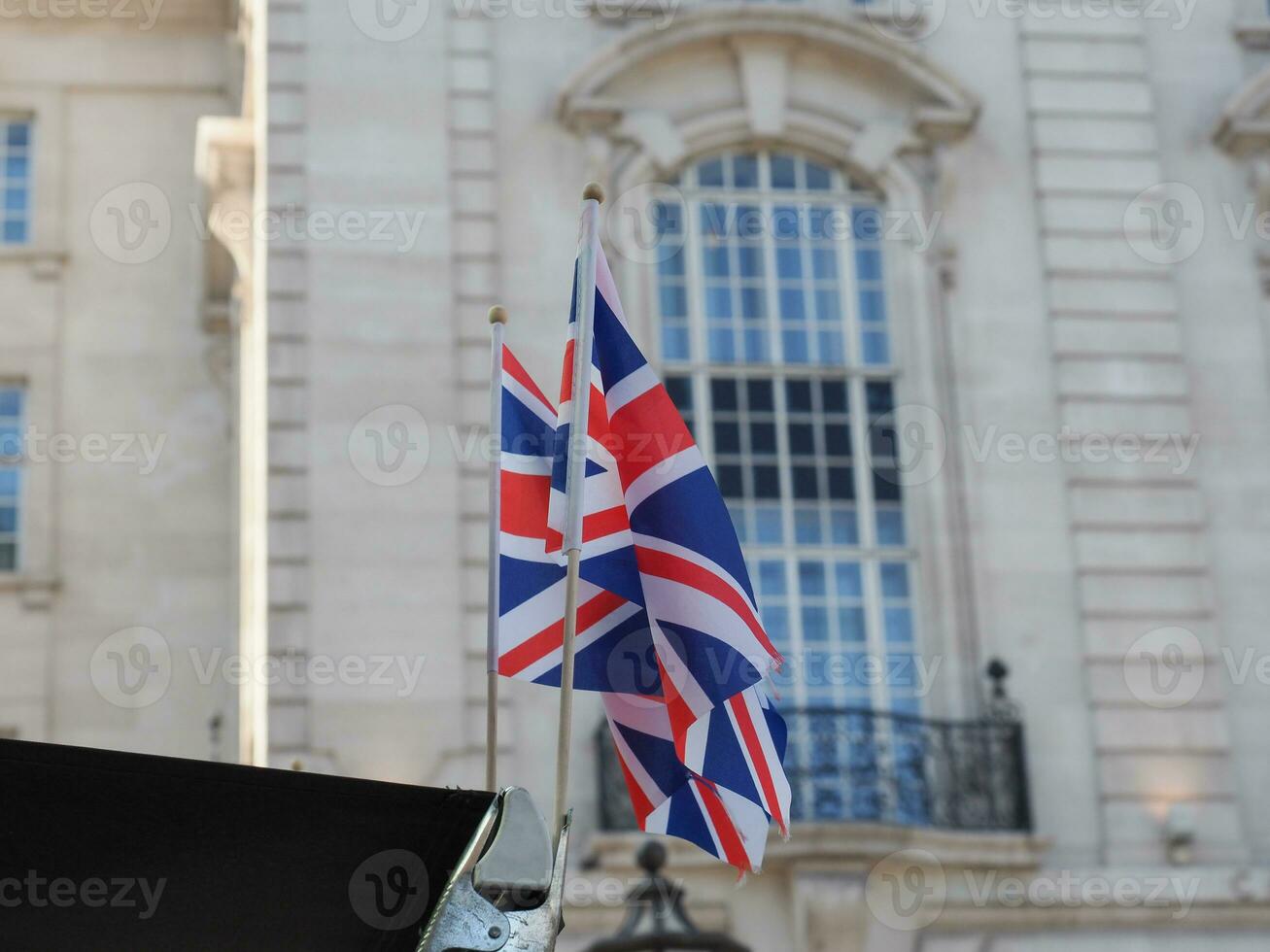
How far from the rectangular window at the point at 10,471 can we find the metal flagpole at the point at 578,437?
13.7m

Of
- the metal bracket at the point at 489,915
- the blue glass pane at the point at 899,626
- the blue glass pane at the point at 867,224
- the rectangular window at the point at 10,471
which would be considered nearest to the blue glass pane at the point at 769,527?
the blue glass pane at the point at 899,626

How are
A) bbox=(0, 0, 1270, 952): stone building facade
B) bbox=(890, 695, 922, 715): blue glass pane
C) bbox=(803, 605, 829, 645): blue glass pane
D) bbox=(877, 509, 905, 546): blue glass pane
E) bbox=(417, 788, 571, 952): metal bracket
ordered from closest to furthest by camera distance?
1. bbox=(417, 788, 571, 952): metal bracket
2. bbox=(0, 0, 1270, 952): stone building facade
3. bbox=(890, 695, 922, 715): blue glass pane
4. bbox=(803, 605, 829, 645): blue glass pane
5. bbox=(877, 509, 905, 546): blue glass pane

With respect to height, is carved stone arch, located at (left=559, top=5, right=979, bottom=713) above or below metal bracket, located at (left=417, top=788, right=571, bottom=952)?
above

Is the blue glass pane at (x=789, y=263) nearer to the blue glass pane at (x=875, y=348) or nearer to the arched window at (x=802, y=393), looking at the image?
the arched window at (x=802, y=393)

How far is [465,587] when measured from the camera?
17.7 metres

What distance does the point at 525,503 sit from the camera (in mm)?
8836

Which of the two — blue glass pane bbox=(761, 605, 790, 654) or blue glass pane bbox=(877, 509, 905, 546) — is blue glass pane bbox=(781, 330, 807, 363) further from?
blue glass pane bbox=(761, 605, 790, 654)

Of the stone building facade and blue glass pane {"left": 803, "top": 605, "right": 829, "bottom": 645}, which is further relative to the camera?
blue glass pane {"left": 803, "top": 605, "right": 829, "bottom": 645}

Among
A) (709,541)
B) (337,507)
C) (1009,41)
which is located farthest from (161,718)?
(709,541)

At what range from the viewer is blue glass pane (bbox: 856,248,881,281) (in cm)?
1953

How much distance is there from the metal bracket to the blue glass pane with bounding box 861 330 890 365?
1399 cm

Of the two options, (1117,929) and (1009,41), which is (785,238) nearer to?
(1009,41)

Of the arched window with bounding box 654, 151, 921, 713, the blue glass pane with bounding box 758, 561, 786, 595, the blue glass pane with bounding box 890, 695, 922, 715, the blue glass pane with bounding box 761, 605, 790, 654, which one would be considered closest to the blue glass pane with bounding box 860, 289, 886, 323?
the arched window with bounding box 654, 151, 921, 713

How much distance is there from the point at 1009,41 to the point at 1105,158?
1326 millimetres
